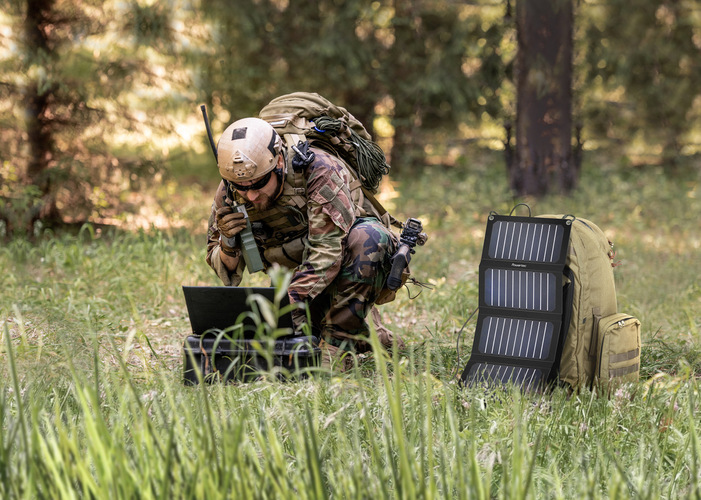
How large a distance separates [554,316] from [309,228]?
49.2 inches

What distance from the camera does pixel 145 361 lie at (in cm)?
371

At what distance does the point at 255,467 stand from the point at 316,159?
2.28 meters

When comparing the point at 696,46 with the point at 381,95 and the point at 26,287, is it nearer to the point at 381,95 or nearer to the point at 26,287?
the point at 381,95

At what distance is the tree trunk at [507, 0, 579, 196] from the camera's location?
31.6 feet

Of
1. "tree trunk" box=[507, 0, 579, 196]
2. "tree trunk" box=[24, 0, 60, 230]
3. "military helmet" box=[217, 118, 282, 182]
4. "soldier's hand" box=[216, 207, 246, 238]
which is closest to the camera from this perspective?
"military helmet" box=[217, 118, 282, 182]

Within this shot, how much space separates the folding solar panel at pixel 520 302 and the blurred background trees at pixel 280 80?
491 centimetres

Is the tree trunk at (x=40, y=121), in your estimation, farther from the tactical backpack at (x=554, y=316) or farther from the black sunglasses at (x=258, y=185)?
the tactical backpack at (x=554, y=316)

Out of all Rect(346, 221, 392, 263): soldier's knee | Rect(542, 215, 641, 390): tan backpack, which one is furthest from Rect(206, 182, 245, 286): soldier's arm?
Rect(542, 215, 641, 390): tan backpack

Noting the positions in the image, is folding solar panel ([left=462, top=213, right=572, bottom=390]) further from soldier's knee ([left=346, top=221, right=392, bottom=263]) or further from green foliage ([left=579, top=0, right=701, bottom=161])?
green foliage ([left=579, top=0, right=701, bottom=161])

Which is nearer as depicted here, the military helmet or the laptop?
the laptop

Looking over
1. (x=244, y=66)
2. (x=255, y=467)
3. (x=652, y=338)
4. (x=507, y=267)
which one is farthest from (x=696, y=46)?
(x=255, y=467)

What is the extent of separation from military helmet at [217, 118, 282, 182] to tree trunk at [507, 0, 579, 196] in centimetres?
662

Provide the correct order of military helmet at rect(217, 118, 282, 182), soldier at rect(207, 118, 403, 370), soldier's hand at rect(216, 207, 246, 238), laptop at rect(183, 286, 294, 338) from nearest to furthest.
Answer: laptop at rect(183, 286, 294, 338)
military helmet at rect(217, 118, 282, 182)
soldier at rect(207, 118, 403, 370)
soldier's hand at rect(216, 207, 246, 238)

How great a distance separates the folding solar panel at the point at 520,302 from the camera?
11.3ft
